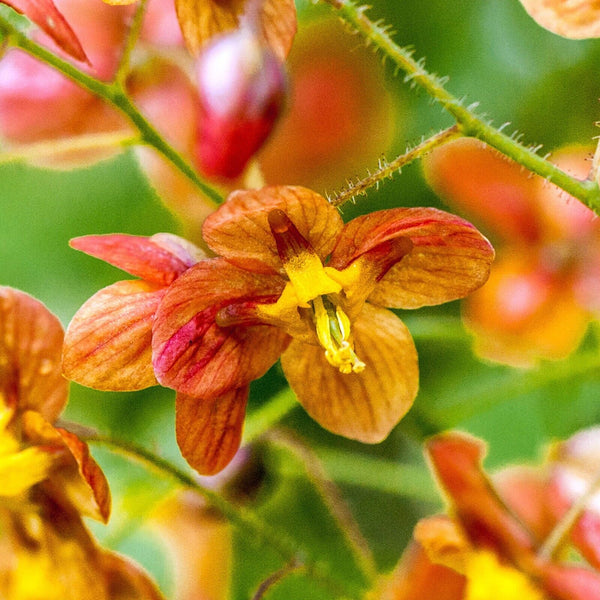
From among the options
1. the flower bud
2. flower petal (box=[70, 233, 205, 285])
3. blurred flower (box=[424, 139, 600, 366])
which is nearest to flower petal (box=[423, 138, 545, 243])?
blurred flower (box=[424, 139, 600, 366])

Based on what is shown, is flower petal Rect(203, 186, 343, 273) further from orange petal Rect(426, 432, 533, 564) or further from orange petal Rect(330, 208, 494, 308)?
orange petal Rect(426, 432, 533, 564)

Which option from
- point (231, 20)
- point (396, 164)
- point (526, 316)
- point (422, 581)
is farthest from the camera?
point (526, 316)

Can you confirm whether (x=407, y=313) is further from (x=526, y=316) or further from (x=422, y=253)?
(x=422, y=253)

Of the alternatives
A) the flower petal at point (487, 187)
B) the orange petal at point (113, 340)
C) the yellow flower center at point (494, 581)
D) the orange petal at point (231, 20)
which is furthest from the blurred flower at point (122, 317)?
the flower petal at point (487, 187)

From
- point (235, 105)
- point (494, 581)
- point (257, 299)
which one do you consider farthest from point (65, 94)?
point (494, 581)

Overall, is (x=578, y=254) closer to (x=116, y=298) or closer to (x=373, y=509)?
(x=373, y=509)

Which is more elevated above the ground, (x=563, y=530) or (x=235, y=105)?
(x=235, y=105)
